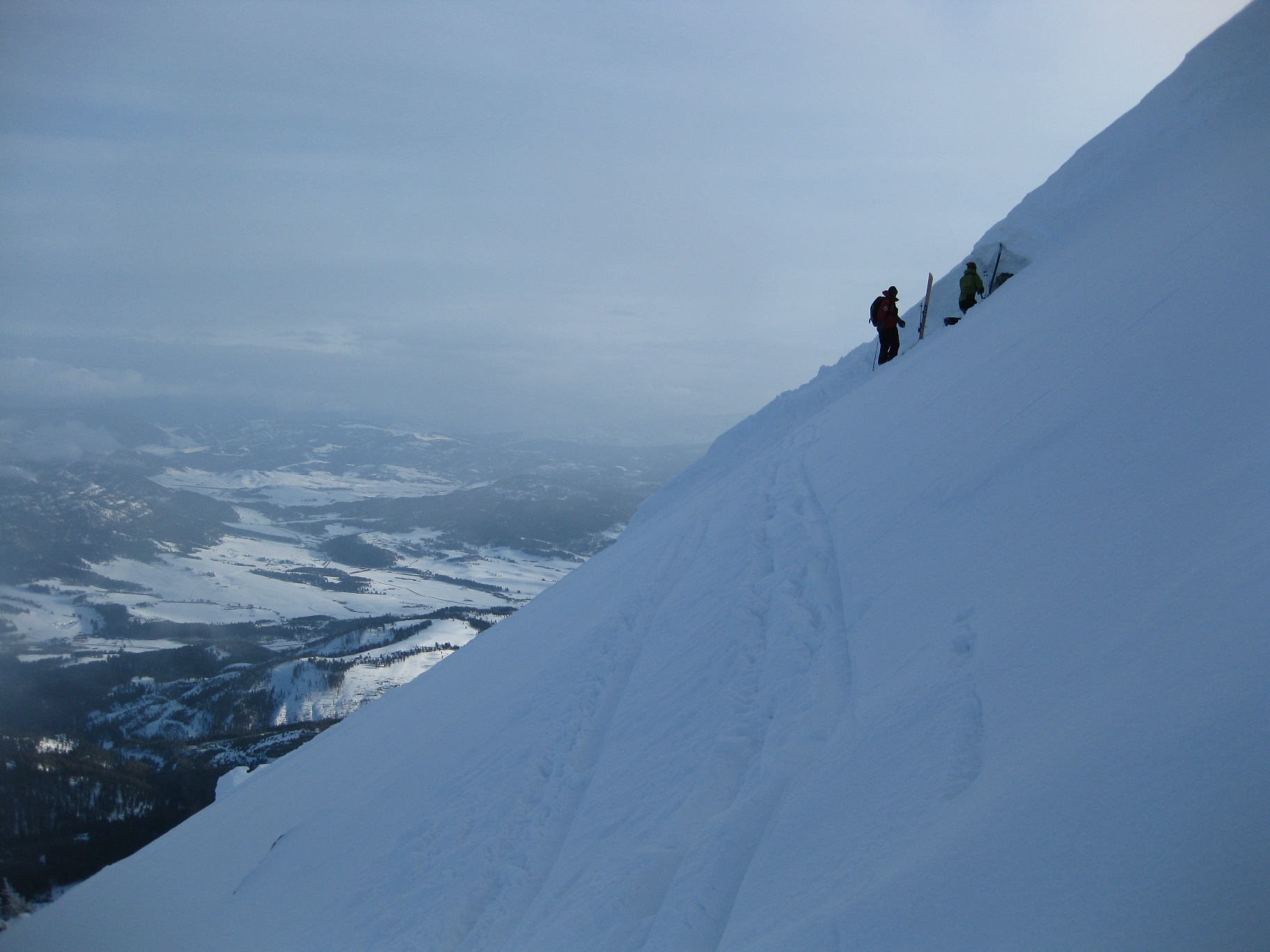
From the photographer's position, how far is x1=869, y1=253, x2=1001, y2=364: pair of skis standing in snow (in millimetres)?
21891

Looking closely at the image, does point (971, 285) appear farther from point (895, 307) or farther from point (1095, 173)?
point (1095, 173)

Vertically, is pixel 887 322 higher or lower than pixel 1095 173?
lower

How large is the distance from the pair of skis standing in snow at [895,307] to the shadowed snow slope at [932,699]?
3472 mm

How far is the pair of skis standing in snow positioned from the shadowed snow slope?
347cm

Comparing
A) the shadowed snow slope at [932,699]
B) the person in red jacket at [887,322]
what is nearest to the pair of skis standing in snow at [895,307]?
the person in red jacket at [887,322]

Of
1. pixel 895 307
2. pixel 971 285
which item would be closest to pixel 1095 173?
pixel 971 285

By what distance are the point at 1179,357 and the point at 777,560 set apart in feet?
20.3

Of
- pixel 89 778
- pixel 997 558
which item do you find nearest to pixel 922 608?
pixel 997 558

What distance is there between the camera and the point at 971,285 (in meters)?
21.9

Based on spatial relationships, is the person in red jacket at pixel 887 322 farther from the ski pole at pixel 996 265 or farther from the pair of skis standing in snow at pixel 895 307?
the ski pole at pixel 996 265

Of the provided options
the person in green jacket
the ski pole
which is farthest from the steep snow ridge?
the person in green jacket

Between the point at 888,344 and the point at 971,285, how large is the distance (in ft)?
11.2

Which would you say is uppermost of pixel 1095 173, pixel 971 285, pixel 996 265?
pixel 1095 173

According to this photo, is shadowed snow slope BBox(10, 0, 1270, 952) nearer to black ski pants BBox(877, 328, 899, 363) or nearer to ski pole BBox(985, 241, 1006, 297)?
ski pole BBox(985, 241, 1006, 297)
